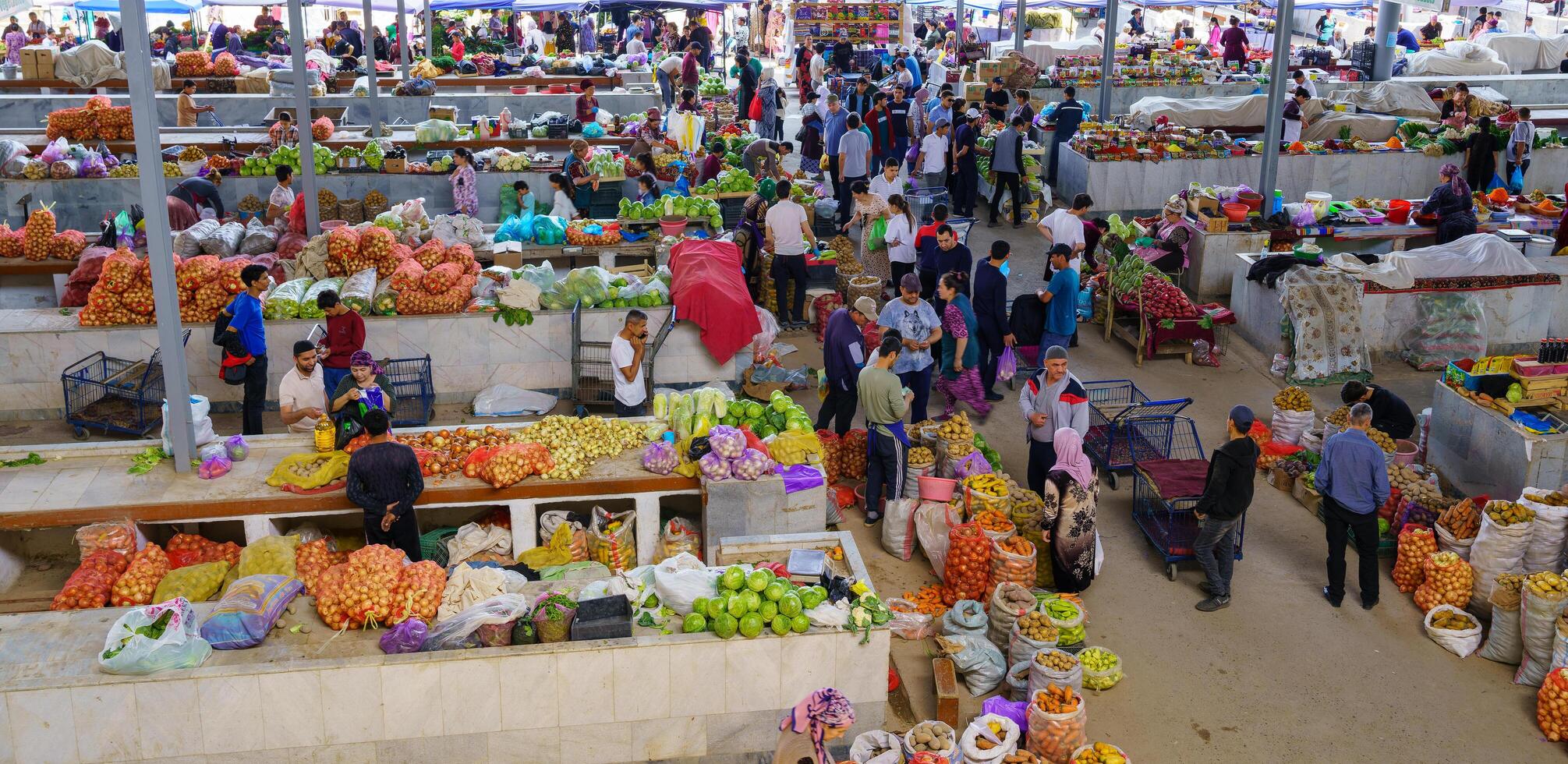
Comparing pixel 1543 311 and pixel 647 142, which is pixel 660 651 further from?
pixel 647 142

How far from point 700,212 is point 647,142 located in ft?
13.7

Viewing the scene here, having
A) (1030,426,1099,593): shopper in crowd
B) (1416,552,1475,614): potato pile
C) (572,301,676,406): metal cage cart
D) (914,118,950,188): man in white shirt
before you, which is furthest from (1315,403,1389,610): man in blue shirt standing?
(914,118,950,188): man in white shirt

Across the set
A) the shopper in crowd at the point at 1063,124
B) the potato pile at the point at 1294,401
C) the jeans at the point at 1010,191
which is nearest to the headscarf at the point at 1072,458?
the potato pile at the point at 1294,401

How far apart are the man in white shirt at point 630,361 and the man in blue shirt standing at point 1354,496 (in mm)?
4977

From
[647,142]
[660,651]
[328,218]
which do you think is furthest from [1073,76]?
[660,651]

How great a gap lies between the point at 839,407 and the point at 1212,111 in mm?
12940

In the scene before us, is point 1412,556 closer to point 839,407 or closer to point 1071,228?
point 839,407

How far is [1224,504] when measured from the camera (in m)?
8.16

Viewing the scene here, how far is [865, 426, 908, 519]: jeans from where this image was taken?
30.3 feet

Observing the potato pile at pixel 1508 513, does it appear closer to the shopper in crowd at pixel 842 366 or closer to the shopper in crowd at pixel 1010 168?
the shopper in crowd at pixel 842 366

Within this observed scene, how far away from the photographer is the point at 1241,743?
7.09 metres

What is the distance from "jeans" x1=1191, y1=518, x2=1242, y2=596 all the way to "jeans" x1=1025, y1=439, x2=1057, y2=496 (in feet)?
4.14

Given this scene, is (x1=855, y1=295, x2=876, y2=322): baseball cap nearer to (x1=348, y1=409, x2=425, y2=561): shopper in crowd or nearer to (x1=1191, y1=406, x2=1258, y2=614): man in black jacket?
(x1=1191, y1=406, x2=1258, y2=614): man in black jacket

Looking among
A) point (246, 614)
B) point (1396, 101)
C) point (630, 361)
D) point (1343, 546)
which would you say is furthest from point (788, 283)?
point (1396, 101)
